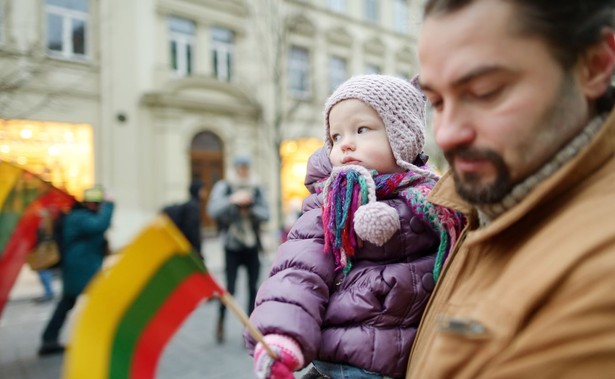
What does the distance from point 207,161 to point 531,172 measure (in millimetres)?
14455

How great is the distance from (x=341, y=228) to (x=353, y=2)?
19.7m

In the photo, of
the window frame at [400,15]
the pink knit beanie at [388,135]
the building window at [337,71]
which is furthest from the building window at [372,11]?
the pink knit beanie at [388,135]

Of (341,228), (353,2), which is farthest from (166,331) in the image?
(353,2)

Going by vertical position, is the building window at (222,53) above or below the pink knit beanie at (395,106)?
above

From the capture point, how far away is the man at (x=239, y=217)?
4.81 meters

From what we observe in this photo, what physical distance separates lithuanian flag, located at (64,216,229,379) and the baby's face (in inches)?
25.1

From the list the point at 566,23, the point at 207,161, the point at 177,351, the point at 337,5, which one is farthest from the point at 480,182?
the point at 337,5

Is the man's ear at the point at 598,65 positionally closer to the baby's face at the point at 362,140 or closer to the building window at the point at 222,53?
the baby's face at the point at 362,140

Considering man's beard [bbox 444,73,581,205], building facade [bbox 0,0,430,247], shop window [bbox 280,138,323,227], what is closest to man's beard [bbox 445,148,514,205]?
man's beard [bbox 444,73,581,205]

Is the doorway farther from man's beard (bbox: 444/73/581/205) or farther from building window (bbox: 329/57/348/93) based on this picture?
man's beard (bbox: 444/73/581/205)

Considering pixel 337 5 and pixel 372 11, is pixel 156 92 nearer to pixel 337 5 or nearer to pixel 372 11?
pixel 337 5

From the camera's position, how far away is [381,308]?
1312 millimetres

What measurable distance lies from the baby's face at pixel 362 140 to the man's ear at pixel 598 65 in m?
0.72

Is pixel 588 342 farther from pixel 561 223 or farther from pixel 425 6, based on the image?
pixel 425 6
